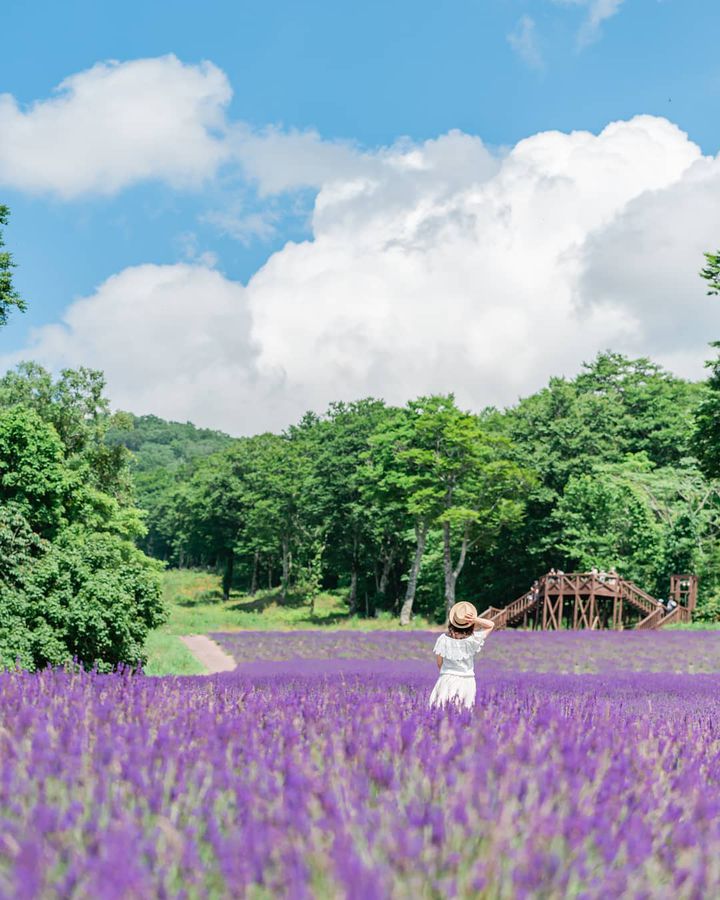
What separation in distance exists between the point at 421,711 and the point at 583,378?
6454 cm

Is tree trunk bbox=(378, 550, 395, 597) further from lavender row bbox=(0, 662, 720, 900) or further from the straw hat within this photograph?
lavender row bbox=(0, 662, 720, 900)

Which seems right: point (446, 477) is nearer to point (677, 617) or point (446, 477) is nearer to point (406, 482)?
point (406, 482)

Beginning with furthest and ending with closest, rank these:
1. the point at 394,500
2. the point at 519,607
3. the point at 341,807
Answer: the point at 394,500, the point at 519,607, the point at 341,807

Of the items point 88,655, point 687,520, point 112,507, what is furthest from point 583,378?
point 88,655

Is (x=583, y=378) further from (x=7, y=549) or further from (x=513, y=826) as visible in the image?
(x=513, y=826)

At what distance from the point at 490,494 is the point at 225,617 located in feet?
58.8

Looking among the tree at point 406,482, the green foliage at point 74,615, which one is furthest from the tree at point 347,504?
the green foliage at point 74,615

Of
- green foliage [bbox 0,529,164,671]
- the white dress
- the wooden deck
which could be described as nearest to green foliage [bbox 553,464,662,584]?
the wooden deck

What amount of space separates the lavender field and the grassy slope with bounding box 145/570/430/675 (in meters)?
14.8

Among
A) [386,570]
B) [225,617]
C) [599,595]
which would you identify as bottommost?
[225,617]

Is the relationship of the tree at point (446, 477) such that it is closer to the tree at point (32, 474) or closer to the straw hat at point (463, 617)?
the tree at point (32, 474)

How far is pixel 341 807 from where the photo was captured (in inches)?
104

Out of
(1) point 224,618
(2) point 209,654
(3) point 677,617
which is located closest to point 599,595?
(3) point 677,617

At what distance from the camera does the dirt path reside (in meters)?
22.8
